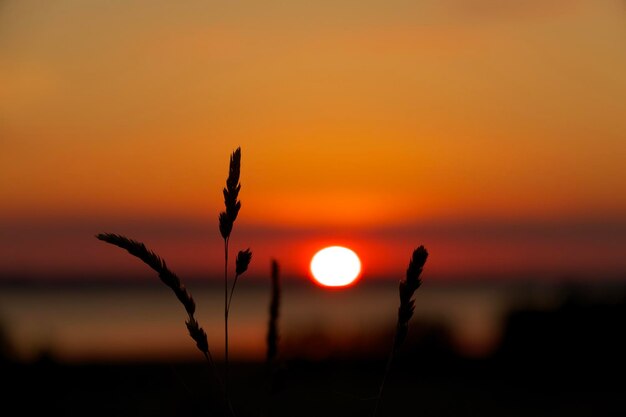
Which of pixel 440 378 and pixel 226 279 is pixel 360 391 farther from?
pixel 226 279

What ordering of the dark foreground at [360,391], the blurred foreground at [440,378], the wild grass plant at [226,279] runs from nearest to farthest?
the wild grass plant at [226,279] → the dark foreground at [360,391] → the blurred foreground at [440,378]

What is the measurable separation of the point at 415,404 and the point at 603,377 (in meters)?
2.78

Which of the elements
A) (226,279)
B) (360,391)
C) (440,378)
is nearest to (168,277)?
(226,279)

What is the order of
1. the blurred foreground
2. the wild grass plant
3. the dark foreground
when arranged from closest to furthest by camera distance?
the wild grass plant
the dark foreground
the blurred foreground

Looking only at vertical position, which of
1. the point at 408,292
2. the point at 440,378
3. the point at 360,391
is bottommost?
the point at 440,378

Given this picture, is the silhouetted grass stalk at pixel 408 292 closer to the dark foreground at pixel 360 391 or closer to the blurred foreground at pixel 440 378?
the dark foreground at pixel 360 391

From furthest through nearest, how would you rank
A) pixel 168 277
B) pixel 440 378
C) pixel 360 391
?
1. pixel 440 378
2. pixel 360 391
3. pixel 168 277

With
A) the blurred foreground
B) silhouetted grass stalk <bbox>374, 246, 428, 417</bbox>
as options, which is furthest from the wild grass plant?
the blurred foreground

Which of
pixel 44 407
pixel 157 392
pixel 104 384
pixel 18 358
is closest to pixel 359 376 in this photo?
pixel 157 392

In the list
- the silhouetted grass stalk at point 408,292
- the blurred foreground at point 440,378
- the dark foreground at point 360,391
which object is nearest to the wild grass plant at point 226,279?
the silhouetted grass stalk at point 408,292

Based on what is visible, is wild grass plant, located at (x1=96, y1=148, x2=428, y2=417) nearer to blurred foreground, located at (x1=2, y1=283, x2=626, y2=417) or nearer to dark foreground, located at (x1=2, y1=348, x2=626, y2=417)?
dark foreground, located at (x1=2, y1=348, x2=626, y2=417)

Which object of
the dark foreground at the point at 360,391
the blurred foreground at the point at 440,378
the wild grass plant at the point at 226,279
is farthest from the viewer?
the blurred foreground at the point at 440,378

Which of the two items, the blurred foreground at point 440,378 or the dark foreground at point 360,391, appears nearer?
the dark foreground at point 360,391

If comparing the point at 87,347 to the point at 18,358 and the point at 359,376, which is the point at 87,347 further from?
the point at 18,358
